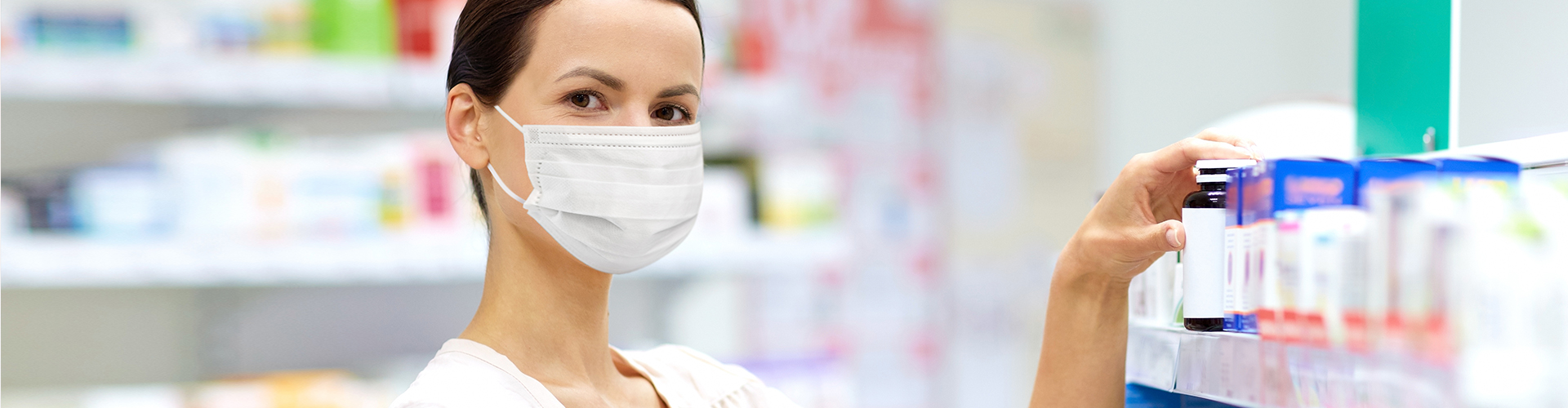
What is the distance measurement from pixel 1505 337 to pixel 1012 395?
3797 mm

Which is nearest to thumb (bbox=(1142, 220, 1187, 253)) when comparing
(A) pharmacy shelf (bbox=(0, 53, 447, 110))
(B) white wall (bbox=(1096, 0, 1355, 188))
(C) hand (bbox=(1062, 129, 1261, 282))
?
(C) hand (bbox=(1062, 129, 1261, 282))

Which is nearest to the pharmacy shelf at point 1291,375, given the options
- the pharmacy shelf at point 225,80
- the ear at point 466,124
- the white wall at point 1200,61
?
the ear at point 466,124

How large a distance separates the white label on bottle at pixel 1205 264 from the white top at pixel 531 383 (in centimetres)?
77

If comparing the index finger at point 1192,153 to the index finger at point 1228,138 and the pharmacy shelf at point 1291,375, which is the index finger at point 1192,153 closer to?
the index finger at point 1228,138

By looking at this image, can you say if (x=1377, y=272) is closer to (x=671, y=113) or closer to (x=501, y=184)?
(x=671, y=113)

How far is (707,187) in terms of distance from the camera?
3506 millimetres

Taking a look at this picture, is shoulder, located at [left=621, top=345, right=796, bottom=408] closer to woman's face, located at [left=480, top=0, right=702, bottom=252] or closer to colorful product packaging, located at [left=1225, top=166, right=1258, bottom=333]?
woman's face, located at [left=480, top=0, right=702, bottom=252]

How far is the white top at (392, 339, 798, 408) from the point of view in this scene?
1.30 meters

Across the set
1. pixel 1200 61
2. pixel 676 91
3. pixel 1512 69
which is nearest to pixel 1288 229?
pixel 676 91

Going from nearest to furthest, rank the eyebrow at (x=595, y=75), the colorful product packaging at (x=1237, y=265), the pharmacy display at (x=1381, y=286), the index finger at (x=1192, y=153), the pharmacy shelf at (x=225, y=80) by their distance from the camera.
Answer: the pharmacy display at (x=1381, y=286)
the colorful product packaging at (x=1237, y=265)
the index finger at (x=1192, y=153)
the eyebrow at (x=595, y=75)
the pharmacy shelf at (x=225, y=80)

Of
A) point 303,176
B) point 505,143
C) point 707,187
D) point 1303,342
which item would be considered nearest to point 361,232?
point 303,176

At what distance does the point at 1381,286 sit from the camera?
81 centimetres

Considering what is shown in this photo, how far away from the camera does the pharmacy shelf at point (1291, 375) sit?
78cm

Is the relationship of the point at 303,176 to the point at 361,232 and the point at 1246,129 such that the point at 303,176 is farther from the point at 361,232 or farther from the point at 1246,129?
the point at 1246,129
